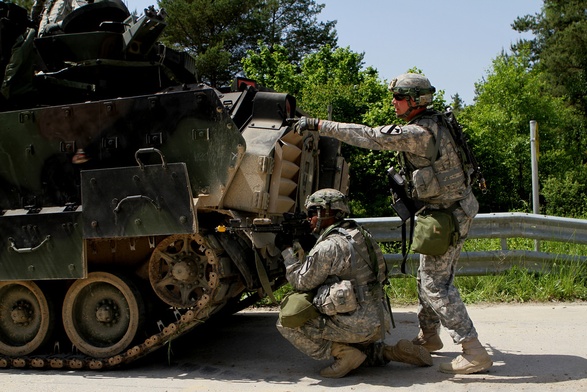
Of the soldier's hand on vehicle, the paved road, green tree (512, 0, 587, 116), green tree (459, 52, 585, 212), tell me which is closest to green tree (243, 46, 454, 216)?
green tree (459, 52, 585, 212)

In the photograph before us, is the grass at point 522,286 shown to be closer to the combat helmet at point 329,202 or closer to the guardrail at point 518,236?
the guardrail at point 518,236

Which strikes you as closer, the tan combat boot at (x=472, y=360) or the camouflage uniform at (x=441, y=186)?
the tan combat boot at (x=472, y=360)

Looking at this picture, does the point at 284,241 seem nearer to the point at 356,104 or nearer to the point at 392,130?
the point at 392,130

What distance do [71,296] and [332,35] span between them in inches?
1281

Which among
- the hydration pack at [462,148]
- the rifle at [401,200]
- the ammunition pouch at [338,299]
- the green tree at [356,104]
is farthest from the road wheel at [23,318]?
the green tree at [356,104]

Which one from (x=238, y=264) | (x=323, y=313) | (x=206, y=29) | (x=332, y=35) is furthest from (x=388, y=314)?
(x=332, y=35)

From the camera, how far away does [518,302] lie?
8.25 m

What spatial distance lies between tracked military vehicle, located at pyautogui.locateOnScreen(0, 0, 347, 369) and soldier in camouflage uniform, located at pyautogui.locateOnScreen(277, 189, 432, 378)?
0.47 meters

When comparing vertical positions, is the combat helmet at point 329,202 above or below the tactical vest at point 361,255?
above

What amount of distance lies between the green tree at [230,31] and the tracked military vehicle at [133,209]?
2511 cm

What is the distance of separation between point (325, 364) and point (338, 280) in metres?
0.93

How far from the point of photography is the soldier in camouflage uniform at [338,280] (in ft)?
18.4

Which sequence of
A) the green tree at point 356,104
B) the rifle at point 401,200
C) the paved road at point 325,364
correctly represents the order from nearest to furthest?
the paved road at point 325,364
the rifle at point 401,200
the green tree at point 356,104

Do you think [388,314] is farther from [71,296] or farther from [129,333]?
[71,296]
